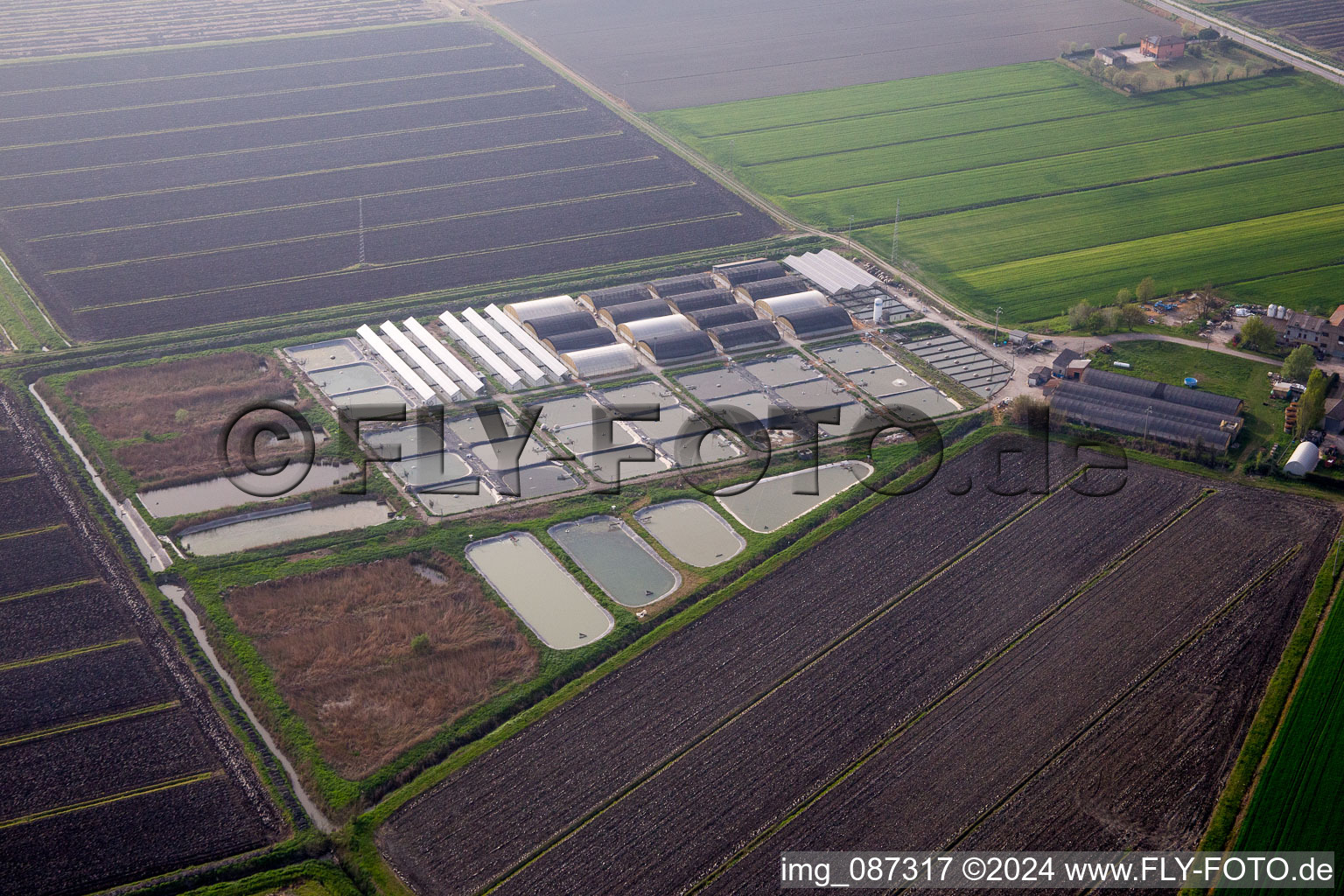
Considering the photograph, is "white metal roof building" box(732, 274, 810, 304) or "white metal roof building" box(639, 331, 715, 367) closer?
"white metal roof building" box(639, 331, 715, 367)

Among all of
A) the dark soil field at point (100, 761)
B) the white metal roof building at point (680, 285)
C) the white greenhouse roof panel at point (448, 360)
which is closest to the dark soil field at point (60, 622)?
the dark soil field at point (100, 761)

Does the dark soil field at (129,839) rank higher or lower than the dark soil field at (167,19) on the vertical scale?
lower

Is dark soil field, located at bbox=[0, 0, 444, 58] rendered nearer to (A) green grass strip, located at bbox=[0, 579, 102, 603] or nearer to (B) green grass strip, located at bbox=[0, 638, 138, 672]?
(A) green grass strip, located at bbox=[0, 579, 102, 603]

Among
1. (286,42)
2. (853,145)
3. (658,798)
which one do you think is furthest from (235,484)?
(286,42)

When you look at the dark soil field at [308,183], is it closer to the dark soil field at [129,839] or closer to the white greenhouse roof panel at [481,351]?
the white greenhouse roof panel at [481,351]

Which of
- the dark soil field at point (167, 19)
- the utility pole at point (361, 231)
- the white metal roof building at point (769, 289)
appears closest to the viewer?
the white metal roof building at point (769, 289)

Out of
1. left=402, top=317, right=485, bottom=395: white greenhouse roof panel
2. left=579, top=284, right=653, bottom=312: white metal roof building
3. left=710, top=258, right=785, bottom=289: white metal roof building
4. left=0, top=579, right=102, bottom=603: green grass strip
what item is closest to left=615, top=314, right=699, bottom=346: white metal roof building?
left=579, top=284, right=653, bottom=312: white metal roof building
